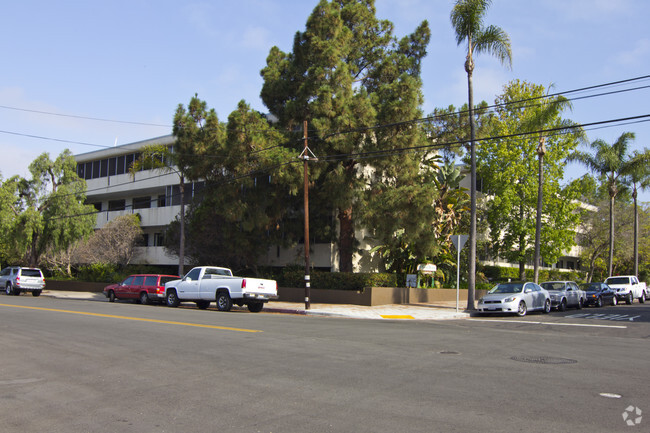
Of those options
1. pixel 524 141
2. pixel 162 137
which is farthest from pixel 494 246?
pixel 162 137

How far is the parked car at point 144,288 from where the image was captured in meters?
28.0

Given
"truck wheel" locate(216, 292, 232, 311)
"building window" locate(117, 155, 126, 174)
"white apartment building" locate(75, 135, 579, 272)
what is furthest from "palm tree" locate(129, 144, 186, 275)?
"building window" locate(117, 155, 126, 174)

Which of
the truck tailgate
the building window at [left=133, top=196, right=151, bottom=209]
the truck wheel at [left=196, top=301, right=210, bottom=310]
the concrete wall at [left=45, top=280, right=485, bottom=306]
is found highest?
the building window at [left=133, top=196, right=151, bottom=209]

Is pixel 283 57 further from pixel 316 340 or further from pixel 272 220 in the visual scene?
pixel 316 340

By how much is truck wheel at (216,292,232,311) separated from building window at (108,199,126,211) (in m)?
29.1

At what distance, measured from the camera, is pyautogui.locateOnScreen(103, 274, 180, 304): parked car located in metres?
28.0

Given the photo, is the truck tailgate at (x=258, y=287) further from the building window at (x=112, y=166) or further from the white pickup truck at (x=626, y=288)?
the building window at (x=112, y=166)

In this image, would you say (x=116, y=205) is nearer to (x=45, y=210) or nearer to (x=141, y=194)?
(x=141, y=194)

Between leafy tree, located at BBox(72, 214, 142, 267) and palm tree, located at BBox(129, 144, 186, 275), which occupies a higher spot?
palm tree, located at BBox(129, 144, 186, 275)

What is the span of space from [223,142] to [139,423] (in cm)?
2296

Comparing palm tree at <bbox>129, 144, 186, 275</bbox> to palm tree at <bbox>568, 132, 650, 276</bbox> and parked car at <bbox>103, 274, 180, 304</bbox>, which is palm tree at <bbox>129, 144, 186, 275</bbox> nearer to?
parked car at <bbox>103, 274, 180, 304</bbox>

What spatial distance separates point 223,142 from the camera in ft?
91.8

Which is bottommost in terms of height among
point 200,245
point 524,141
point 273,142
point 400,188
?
point 200,245

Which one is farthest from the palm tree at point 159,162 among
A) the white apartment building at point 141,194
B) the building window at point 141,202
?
the building window at point 141,202
